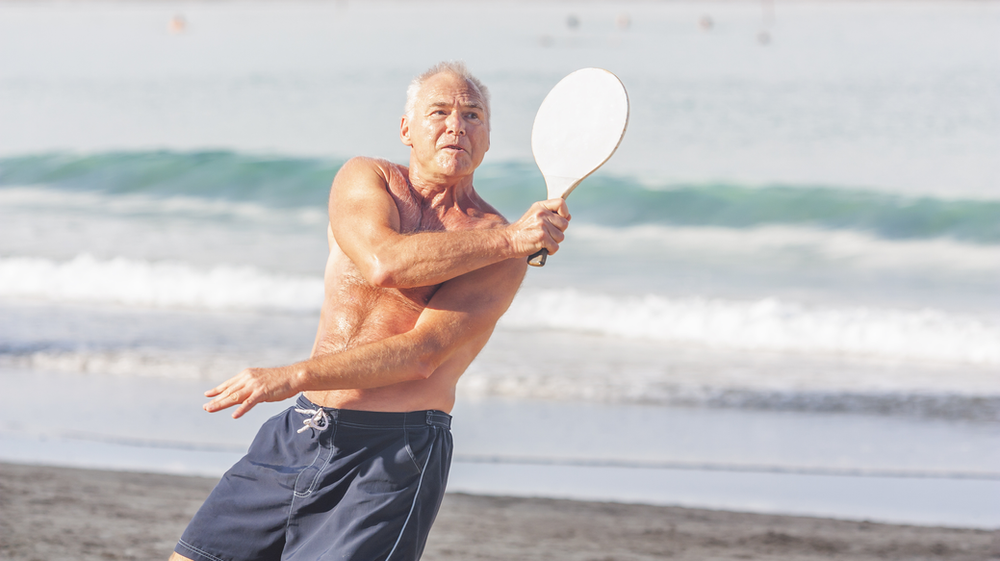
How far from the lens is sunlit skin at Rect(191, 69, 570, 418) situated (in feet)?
7.88

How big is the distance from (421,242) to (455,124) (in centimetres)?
35

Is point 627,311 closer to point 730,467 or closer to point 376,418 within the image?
point 730,467

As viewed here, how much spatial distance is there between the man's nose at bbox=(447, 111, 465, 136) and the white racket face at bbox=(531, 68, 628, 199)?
187 millimetres

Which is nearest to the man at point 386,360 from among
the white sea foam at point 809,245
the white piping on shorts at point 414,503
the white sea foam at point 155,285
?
the white piping on shorts at point 414,503

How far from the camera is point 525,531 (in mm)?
4965

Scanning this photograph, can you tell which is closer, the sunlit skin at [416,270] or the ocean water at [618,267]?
the sunlit skin at [416,270]

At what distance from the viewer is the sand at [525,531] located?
4.69 meters

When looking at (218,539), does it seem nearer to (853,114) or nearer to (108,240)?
(108,240)

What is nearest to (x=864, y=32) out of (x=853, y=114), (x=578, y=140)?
(x=853, y=114)

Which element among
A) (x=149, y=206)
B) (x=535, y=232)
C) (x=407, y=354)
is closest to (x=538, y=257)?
(x=535, y=232)

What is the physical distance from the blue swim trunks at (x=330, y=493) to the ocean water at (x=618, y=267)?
10.00ft

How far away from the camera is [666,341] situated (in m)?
9.47

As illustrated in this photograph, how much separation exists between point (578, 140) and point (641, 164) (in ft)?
55.4

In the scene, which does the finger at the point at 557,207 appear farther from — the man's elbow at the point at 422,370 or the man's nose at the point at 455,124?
the man's elbow at the point at 422,370
